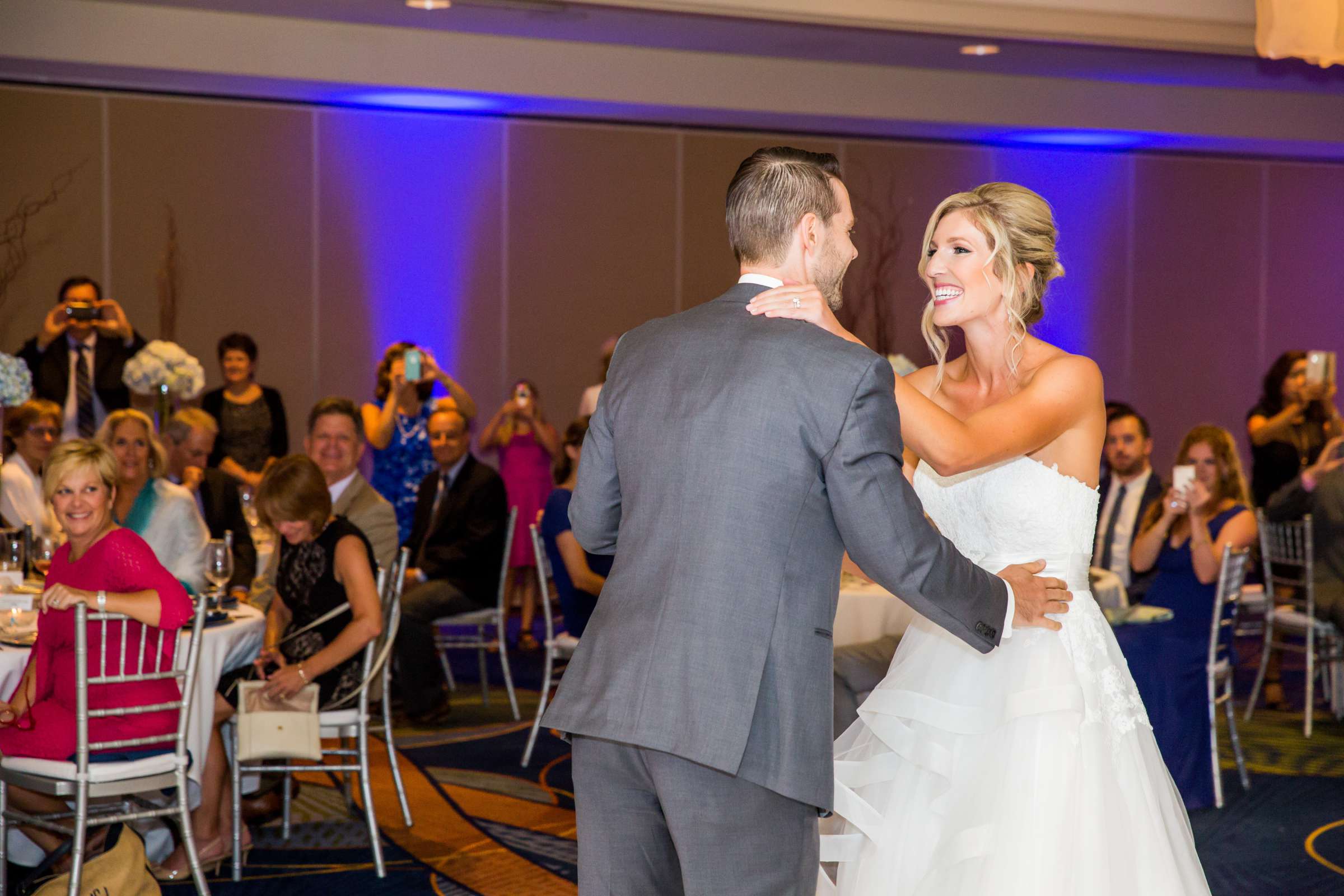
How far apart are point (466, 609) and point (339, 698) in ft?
6.87

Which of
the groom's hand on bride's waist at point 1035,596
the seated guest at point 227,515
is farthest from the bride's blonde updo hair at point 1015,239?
the seated guest at point 227,515

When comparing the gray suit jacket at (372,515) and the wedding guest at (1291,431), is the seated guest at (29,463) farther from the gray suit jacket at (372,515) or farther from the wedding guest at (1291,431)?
the wedding guest at (1291,431)

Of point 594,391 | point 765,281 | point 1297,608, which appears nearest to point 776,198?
point 765,281

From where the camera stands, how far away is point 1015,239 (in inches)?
96.2

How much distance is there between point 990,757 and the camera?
2.31 metres

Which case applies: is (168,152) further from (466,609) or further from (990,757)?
(990,757)

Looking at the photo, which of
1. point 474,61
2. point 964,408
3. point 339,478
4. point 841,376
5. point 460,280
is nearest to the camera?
point 841,376

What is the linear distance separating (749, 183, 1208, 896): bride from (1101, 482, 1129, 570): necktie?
3734 mm

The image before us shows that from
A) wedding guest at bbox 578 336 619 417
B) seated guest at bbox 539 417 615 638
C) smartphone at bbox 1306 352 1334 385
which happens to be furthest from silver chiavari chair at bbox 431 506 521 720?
smartphone at bbox 1306 352 1334 385

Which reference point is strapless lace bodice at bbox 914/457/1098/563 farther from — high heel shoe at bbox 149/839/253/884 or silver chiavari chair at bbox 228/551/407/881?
high heel shoe at bbox 149/839/253/884

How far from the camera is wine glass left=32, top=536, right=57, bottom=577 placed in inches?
171

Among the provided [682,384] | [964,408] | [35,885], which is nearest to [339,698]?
[35,885]

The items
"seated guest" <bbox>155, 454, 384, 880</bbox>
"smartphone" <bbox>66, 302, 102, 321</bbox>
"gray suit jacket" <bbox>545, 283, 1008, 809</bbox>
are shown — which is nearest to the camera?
"gray suit jacket" <bbox>545, 283, 1008, 809</bbox>

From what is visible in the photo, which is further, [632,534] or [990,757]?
[990,757]
